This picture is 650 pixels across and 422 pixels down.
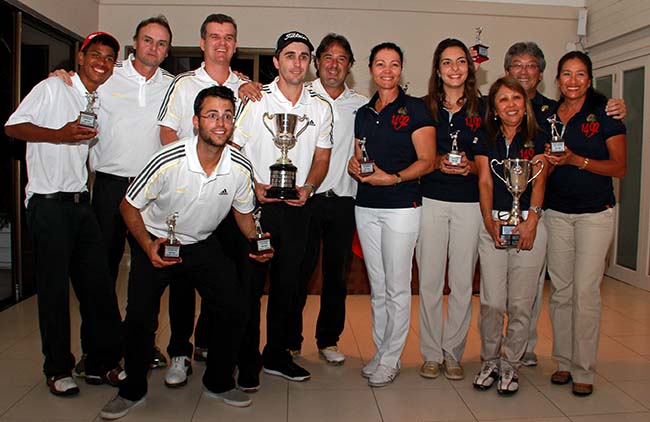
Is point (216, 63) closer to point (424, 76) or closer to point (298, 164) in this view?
point (298, 164)

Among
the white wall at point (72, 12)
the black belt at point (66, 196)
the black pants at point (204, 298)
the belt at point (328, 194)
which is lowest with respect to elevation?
the black pants at point (204, 298)

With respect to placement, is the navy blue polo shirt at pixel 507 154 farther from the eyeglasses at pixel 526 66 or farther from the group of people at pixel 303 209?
the eyeglasses at pixel 526 66

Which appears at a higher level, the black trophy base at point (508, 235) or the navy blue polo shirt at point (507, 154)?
the navy blue polo shirt at point (507, 154)

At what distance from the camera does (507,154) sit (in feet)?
10.8

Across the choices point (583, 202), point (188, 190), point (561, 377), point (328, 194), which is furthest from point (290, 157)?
point (561, 377)

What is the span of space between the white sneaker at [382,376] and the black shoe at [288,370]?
0.37 meters

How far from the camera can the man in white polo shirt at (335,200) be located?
3.67m

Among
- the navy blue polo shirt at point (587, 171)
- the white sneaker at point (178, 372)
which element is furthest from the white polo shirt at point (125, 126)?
the navy blue polo shirt at point (587, 171)

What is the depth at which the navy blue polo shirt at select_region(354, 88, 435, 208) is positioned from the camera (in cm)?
334

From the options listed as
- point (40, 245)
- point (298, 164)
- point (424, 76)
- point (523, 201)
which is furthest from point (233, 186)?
point (424, 76)

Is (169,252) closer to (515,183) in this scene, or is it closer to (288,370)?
(288,370)

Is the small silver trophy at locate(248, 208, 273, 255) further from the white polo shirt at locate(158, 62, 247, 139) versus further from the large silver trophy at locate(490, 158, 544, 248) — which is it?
the large silver trophy at locate(490, 158, 544, 248)

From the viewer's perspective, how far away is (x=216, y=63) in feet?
11.3

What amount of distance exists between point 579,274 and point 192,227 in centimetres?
200
